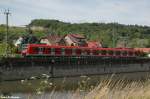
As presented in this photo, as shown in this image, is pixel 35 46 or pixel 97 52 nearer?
pixel 35 46

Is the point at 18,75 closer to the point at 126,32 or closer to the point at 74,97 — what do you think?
the point at 74,97

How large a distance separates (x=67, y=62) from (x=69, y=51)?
11.1 feet

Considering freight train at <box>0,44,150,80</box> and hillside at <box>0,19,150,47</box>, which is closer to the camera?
Result: freight train at <box>0,44,150,80</box>

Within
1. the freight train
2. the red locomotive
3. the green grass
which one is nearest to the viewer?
the green grass

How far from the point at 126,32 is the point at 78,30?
16.8 m

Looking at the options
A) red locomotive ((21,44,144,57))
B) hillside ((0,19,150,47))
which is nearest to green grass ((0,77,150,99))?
red locomotive ((21,44,144,57))

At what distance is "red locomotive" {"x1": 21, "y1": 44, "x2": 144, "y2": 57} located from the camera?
53141mm

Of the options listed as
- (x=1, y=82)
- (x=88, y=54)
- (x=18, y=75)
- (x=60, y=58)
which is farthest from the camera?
(x=88, y=54)

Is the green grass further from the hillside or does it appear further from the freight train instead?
the hillside

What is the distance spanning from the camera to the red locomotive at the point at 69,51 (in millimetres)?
53141

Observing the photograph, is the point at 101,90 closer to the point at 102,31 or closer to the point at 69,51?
the point at 69,51

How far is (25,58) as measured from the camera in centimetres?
4881

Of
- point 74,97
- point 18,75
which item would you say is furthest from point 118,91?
point 18,75

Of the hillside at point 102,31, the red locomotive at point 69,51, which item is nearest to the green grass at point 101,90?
the red locomotive at point 69,51
